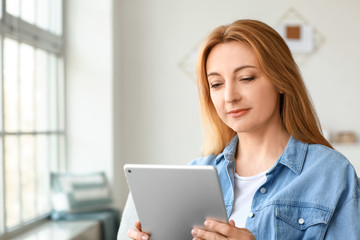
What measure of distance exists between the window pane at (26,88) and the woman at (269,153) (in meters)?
2.18

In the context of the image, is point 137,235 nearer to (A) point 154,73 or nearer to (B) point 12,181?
(B) point 12,181

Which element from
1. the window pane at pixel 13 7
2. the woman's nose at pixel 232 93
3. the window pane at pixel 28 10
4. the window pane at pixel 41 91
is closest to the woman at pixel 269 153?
the woman's nose at pixel 232 93

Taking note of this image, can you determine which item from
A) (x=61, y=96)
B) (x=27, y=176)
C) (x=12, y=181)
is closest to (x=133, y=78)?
(x=61, y=96)

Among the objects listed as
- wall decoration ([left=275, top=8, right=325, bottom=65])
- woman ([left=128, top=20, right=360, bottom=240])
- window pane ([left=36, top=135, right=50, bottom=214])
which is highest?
wall decoration ([left=275, top=8, right=325, bottom=65])

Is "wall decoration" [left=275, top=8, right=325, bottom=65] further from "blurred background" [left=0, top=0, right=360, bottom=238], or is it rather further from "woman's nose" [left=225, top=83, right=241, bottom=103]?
"woman's nose" [left=225, top=83, right=241, bottom=103]

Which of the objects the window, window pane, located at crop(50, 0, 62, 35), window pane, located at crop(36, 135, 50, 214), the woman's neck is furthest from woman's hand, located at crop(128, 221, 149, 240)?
window pane, located at crop(50, 0, 62, 35)

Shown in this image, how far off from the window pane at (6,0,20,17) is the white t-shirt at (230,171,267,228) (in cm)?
229

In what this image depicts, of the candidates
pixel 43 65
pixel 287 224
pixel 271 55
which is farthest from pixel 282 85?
pixel 43 65

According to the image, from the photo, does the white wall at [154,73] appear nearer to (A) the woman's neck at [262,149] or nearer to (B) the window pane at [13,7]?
(B) the window pane at [13,7]

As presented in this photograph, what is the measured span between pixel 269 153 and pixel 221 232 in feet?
1.21

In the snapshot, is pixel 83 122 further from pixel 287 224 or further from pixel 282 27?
pixel 287 224

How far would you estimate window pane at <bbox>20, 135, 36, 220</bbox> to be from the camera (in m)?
3.40

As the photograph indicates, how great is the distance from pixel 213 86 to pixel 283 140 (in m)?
0.26

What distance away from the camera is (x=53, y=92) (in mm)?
4020
